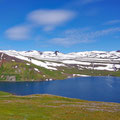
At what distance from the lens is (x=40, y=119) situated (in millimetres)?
35188

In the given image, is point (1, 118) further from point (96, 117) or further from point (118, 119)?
point (118, 119)

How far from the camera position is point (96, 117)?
3747cm

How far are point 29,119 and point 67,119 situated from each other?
25.6 feet

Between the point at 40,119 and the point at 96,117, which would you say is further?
the point at 96,117

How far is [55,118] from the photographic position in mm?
36406

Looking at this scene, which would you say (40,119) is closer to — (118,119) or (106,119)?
(106,119)

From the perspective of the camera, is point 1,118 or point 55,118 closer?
point 1,118

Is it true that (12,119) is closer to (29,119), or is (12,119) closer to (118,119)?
(29,119)

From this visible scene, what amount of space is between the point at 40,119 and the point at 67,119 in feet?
18.3

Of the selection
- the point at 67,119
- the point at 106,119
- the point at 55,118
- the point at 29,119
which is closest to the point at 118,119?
the point at 106,119

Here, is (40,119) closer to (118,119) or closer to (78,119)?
(78,119)

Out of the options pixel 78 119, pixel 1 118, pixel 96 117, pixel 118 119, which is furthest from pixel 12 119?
pixel 118 119

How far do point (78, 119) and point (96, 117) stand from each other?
15.2ft

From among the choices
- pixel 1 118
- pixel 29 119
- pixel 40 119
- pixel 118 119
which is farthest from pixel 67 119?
pixel 1 118
